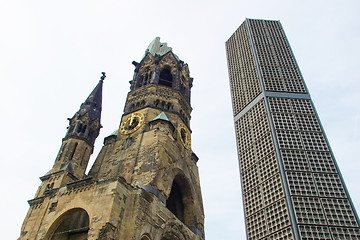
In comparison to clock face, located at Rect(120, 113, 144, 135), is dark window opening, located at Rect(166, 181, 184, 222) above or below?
below

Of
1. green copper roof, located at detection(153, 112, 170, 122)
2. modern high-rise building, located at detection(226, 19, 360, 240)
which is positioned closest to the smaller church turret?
green copper roof, located at detection(153, 112, 170, 122)

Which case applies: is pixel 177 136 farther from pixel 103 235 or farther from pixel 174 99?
pixel 103 235

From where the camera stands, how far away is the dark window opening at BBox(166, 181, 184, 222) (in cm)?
2791

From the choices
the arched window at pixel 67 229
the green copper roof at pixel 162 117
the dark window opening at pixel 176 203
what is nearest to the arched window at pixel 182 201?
the dark window opening at pixel 176 203

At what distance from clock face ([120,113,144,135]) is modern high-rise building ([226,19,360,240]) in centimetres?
931

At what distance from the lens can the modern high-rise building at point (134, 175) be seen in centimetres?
2023

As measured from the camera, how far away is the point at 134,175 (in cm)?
2469

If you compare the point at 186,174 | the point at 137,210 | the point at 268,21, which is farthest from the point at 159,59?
the point at 137,210

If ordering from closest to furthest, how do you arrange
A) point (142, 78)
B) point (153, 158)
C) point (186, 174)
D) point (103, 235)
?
point (103, 235) < point (153, 158) < point (186, 174) < point (142, 78)

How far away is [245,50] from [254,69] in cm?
437

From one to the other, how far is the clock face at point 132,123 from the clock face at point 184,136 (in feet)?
13.6

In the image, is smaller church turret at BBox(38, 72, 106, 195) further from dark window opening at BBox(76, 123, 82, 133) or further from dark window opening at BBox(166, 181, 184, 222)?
dark window opening at BBox(166, 181, 184, 222)

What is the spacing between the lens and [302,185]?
65.6 feet

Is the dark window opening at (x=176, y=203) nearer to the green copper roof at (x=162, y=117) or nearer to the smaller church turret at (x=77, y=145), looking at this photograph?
the green copper roof at (x=162, y=117)
